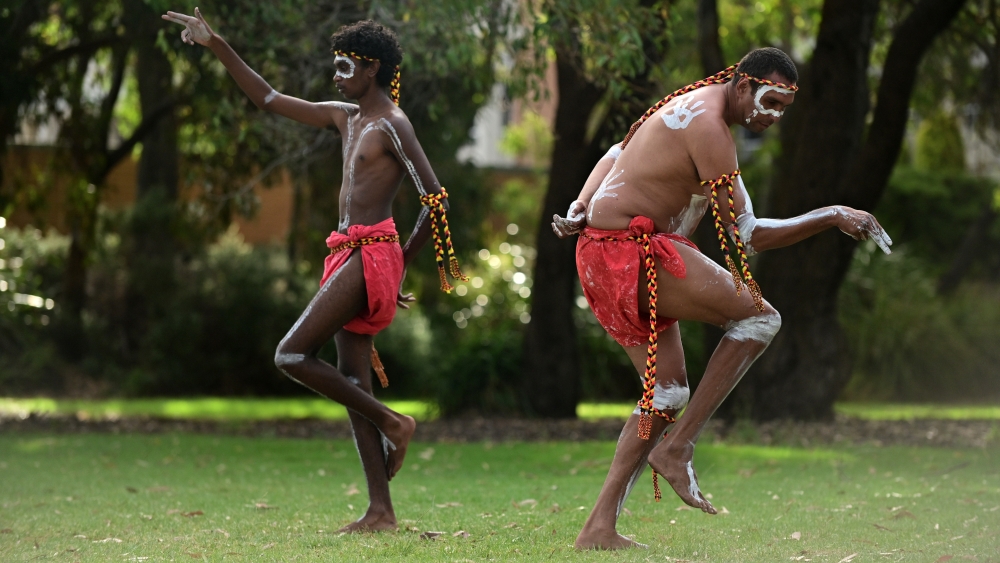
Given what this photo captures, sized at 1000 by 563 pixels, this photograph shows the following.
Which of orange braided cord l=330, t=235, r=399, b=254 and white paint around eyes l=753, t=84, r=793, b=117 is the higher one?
white paint around eyes l=753, t=84, r=793, b=117

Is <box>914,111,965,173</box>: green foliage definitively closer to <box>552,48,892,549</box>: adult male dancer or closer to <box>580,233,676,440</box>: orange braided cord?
<box>552,48,892,549</box>: adult male dancer

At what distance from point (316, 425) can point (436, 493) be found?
5397 millimetres

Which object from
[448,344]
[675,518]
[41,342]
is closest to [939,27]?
[675,518]

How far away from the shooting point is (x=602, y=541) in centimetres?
451

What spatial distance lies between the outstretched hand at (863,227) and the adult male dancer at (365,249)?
1.70m

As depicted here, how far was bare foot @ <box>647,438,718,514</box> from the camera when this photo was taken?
14.2ft

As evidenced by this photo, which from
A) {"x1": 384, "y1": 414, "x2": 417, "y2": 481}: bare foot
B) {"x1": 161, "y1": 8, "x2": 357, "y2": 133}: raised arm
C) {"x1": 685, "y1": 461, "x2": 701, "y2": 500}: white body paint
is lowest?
{"x1": 384, "y1": 414, "x2": 417, "y2": 481}: bare foot

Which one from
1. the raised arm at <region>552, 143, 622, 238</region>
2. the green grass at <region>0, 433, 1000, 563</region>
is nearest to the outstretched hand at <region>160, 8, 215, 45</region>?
the raised arm at <region>552, 143, 622, 238</region>

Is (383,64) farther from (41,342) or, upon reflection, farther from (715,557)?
(41,342)

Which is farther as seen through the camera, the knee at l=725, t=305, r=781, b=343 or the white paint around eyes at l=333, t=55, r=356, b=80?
the white paint around eyes at l=333, t=55, r=356, b=80

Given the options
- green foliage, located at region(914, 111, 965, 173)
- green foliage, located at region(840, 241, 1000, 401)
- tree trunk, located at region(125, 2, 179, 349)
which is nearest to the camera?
tree trunk, located at region(125, 2, 179, 349)

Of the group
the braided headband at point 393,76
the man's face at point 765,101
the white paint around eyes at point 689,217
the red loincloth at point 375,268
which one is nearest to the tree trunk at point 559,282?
the braided headband at point 393,76

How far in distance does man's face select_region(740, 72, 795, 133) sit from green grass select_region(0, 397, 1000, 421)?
785 centimetres

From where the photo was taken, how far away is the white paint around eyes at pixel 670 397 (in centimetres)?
454
